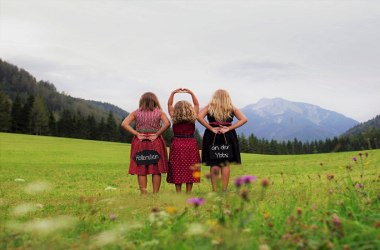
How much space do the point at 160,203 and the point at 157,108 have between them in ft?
10.2

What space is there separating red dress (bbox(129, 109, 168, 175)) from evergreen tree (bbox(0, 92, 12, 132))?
8738 cm

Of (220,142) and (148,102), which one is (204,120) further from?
(148,102)

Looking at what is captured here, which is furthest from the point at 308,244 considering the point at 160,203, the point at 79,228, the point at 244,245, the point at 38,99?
the point at 38,99

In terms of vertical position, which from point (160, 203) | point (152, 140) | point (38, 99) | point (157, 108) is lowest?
point (160, 203)

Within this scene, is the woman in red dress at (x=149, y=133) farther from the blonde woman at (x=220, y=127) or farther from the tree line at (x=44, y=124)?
the tree line at (x=44, y=124)

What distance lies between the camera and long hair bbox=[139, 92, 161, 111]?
980cm

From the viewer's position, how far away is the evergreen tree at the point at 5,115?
88250mm

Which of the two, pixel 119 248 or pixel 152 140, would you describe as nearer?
pixel 119 248

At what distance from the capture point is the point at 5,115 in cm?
8869

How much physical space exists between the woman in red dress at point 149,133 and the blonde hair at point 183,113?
243 mm

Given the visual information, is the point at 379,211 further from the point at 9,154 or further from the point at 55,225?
the point at 9,154

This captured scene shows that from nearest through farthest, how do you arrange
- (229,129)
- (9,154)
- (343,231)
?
(343,231)
(229,129)
(9,154)

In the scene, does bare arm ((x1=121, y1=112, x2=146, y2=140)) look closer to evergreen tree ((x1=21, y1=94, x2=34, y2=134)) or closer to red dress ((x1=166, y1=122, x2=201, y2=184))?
red dress ((x1=166, y1=122, x2=201, y2=184))

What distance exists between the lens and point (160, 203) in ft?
24.4
